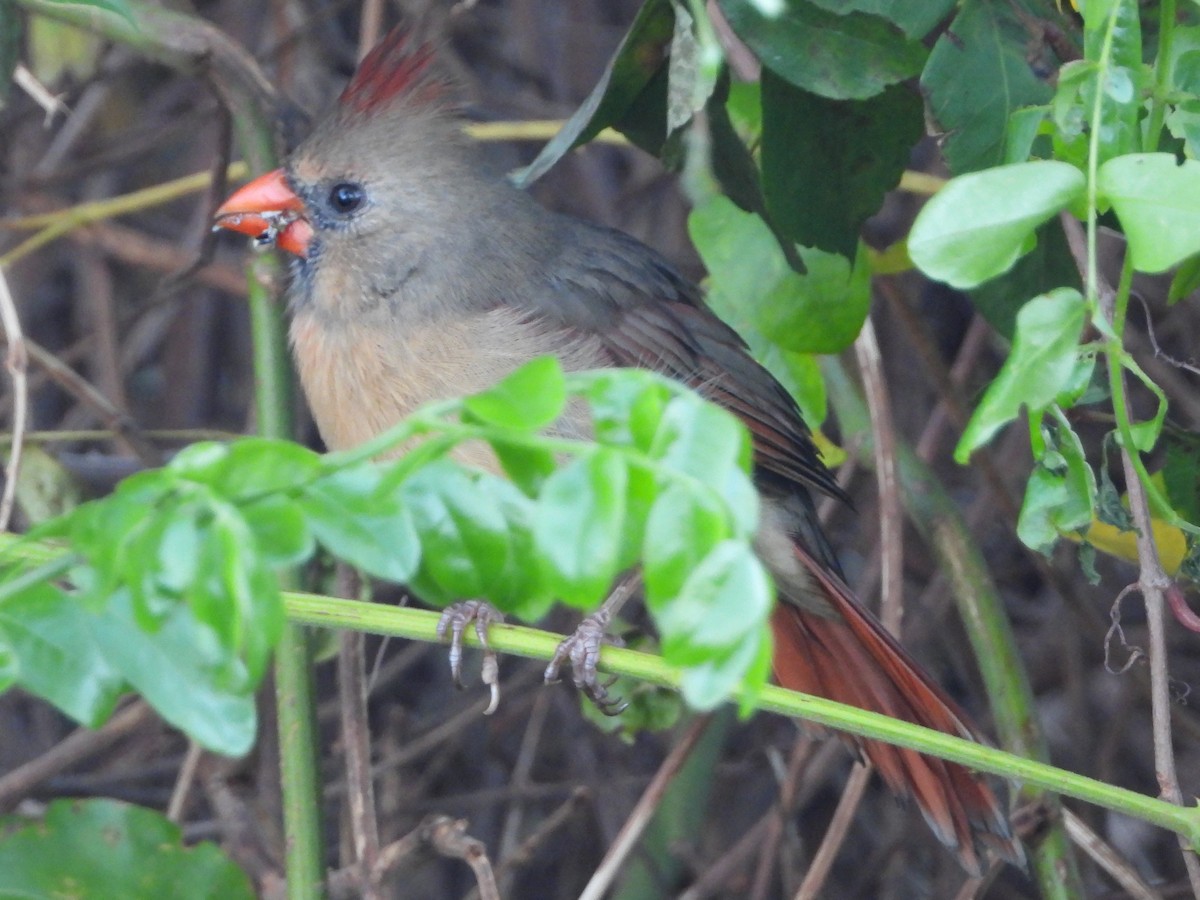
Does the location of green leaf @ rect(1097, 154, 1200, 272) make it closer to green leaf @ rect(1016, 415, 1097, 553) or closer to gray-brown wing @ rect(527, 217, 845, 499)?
green leaf @ rect(1016, 415, 1097, 553)

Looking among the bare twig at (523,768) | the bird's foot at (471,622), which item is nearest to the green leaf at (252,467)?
the bird's foot at (471,622)

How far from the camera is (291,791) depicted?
2143 mm

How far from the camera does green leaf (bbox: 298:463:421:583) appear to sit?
1.00 m

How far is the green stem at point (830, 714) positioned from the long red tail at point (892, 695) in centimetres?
79

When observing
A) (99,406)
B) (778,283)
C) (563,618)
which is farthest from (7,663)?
(563,618)

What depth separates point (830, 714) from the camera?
1369 mm

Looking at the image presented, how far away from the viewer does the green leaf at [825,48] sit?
185 centimetres

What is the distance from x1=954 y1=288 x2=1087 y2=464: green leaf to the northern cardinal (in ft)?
3.88

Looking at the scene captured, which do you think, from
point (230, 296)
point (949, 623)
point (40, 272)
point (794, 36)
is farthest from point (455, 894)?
point (794, 36)

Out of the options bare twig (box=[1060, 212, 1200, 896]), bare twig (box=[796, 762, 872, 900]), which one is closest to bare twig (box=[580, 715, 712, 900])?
bare twig (box=[796, 762, 872, 900])

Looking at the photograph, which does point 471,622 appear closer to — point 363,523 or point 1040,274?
point 1040,274

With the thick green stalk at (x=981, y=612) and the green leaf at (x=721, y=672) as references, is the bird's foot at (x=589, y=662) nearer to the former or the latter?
the thick green stalk at (x=981, y=612)

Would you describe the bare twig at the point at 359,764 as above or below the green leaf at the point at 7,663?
below

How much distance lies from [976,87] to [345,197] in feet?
4.25
